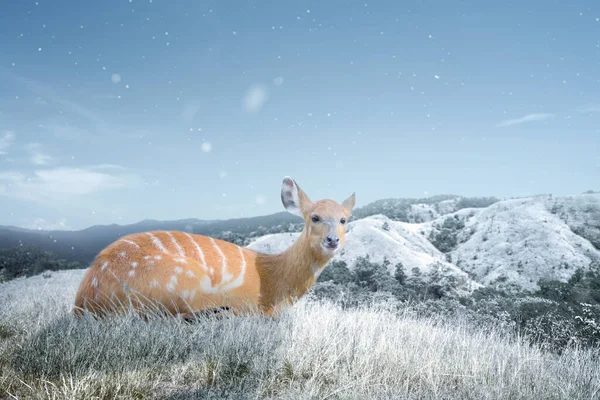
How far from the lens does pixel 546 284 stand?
49.1ft

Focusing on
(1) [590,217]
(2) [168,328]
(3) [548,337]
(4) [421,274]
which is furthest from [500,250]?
(2) [168,328]

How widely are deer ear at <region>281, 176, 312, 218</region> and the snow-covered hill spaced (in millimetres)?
9148

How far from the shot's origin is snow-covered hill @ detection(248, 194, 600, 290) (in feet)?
71.6

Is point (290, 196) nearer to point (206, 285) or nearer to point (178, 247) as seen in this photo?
point (178, 247)

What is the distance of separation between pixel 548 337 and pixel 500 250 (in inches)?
886

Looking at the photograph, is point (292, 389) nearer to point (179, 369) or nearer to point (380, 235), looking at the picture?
point (179, 369)

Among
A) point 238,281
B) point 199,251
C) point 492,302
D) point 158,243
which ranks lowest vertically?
point 492,302

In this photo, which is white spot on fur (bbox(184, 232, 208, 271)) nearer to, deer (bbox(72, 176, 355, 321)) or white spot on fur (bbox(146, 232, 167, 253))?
deer (bbox(72, 176, 355, 321))

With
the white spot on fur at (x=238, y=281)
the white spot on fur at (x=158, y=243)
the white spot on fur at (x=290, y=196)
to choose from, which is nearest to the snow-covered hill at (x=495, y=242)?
the white spot on fur at (x=290, y=196)

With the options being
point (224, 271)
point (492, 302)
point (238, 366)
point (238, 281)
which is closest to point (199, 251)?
point (224, 271)

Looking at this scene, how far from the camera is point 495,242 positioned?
30172 millimetres

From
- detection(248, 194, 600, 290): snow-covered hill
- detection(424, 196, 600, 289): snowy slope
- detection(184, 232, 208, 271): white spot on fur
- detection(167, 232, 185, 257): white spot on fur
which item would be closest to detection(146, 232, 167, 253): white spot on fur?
detection(167, 232, 185, 257): white spot on fur

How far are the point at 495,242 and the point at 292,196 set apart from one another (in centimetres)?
2780

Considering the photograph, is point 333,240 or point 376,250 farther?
point 376,250
